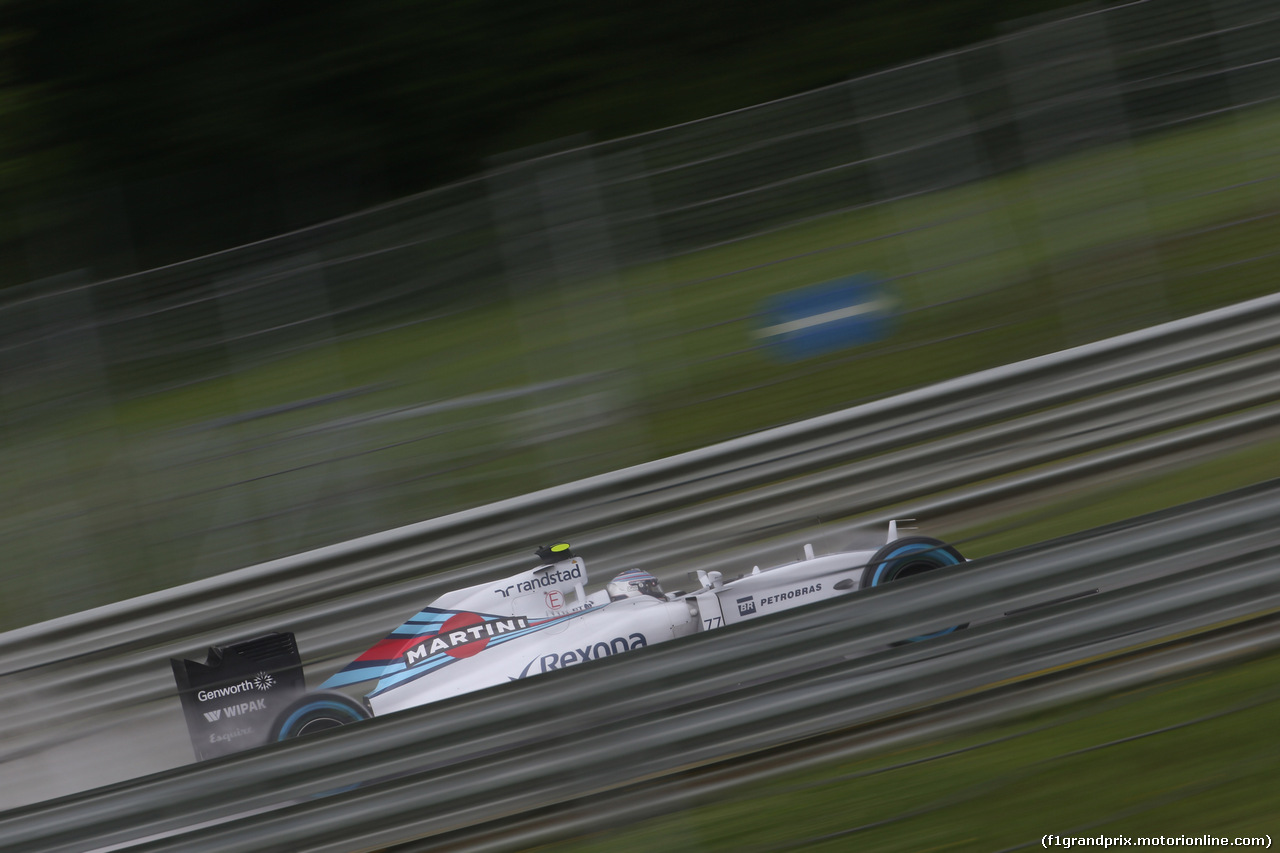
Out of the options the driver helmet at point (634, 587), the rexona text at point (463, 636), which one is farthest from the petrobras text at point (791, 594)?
the rexona text at point (463, 636)

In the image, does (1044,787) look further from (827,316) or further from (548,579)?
(827,316)

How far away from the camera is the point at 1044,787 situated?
105 inches

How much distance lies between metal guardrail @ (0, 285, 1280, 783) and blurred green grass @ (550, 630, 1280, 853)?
65.3 inches

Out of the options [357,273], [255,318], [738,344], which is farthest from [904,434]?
[255,318]

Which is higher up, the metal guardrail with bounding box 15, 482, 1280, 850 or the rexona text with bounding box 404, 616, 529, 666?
the rexona text with bounding box 404, 616, 529, 666

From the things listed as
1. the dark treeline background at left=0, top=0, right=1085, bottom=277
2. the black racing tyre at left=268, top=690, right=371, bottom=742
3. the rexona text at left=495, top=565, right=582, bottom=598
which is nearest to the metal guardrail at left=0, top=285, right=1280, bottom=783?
the rexona text at left=495, top=565, right=582, bottom=598

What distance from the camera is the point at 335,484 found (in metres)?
4.75

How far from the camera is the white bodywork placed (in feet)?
12.5

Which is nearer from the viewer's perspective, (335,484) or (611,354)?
(611,354)

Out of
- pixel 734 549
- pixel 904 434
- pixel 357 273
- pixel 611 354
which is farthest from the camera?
pixel 904 434

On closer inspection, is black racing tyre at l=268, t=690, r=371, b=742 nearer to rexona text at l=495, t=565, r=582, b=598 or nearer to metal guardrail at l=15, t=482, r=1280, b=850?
rexona text at l=495, t=565, r=582, b=598

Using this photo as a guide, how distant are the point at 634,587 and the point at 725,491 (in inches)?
45.7

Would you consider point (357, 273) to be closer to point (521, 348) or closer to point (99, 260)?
point (521, 348)

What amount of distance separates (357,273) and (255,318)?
46 cm
